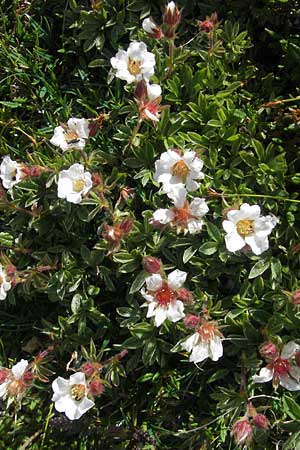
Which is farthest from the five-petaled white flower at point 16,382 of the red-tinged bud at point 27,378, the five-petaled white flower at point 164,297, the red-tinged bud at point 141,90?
the red-tinged bud at point 141,90

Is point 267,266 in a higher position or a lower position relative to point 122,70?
lower

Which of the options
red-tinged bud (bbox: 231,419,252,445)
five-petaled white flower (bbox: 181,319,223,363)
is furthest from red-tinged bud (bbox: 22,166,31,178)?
red-tinged bud (bbox: 231,419,252,445)

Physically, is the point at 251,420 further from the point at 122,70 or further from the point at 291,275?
the point at 122,70

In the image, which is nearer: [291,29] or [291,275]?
[291,275]

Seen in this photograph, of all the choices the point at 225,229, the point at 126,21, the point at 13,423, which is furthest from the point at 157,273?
the point at 126,21

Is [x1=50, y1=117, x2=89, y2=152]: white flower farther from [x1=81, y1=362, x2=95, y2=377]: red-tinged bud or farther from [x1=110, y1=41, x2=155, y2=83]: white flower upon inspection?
[x1=81, y1=362, x2=95, y2=377]: red-tinged bud
